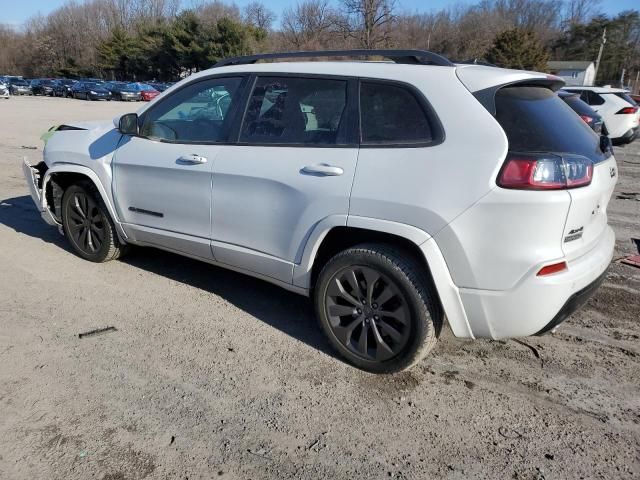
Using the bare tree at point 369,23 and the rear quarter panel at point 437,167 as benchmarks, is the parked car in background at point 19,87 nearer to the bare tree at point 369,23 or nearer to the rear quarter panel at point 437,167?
the bare tree at point 369,23

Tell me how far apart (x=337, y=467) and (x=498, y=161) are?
66.3 inches

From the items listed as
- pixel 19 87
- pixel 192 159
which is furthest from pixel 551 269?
pixel 19 87

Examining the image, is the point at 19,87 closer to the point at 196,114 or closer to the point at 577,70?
the point at 196,114

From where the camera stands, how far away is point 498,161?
263 centimetres

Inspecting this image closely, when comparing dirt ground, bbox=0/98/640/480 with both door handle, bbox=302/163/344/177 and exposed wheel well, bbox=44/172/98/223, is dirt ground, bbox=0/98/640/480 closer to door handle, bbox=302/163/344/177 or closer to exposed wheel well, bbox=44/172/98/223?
exposed wheel well, bbox=44/172/98/223

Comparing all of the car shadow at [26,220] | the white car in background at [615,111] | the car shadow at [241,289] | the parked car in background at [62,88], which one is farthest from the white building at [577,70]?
the car shadow at [241,289]

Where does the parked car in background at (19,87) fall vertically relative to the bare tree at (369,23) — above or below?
below

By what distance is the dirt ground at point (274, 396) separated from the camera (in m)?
2.51

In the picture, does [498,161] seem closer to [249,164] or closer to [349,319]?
[349,319]

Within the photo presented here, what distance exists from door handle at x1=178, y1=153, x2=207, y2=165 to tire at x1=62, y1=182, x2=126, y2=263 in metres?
1.20

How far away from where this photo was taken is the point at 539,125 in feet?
9.21

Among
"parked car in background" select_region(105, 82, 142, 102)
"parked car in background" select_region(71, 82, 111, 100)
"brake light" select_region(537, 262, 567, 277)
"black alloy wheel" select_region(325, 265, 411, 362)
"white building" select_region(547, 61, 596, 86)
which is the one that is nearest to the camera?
"brake light" select_region(537, 262, 567, 277)

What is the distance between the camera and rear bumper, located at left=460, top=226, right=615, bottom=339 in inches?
105

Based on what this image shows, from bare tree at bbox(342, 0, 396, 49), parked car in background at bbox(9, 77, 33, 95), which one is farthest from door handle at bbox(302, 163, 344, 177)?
parked car in background at bbox(9, 77, 33, 95)
